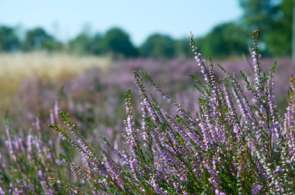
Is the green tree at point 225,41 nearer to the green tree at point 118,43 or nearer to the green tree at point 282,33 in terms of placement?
the green tree at point 282,33

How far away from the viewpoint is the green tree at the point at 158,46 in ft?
289

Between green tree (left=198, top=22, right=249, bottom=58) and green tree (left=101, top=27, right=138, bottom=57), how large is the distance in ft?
29.6

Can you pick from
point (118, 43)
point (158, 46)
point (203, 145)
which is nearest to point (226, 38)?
point (118, 43)

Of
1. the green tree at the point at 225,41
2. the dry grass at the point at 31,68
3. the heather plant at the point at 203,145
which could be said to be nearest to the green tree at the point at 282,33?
the green tree at the point at 225,41

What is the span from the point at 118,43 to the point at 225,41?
47.6 ft

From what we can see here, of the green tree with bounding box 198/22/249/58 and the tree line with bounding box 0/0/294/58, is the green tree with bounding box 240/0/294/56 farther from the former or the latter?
the green tree with bounding box 198/22/249/58

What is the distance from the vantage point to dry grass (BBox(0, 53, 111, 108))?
1817 centimetres

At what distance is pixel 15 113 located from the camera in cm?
1060

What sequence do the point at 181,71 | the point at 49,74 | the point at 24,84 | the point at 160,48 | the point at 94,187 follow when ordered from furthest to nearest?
the point at 160,48
the point at 49,74
the point at 181,71
the point at 24,84
the point at 94,187

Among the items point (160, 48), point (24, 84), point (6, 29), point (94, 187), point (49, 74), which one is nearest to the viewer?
point (94, 187)

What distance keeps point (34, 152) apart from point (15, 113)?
725 centimetres

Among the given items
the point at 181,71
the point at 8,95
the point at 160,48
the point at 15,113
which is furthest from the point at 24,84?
the point at 160,48

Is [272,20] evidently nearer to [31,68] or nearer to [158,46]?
[158,46]

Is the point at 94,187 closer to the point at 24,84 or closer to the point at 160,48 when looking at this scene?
the point at 24,84
